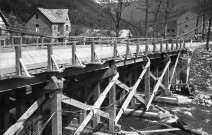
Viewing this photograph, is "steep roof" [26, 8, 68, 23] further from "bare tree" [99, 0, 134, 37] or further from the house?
"bare tree" [99, 0, 134, 37]

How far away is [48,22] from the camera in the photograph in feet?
172

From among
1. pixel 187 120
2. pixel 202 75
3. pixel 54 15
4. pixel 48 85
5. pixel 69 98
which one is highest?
pixel 54 15

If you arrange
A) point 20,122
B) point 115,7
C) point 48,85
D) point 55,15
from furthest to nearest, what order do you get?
point 55,15 < point 115,7 < point 48,85 < point 20,122

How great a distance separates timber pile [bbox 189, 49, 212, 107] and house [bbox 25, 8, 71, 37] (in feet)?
89.7

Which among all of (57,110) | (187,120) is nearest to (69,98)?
(57,110)

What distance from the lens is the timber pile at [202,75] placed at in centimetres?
2208

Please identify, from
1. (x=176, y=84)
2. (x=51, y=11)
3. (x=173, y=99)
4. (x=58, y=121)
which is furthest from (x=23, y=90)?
(x=51, y=11)

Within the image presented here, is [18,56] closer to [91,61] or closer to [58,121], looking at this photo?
[58,121]

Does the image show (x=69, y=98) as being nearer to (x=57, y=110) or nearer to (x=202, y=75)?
(x=57, y=110)

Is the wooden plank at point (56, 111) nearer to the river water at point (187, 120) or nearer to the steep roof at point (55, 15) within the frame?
the river water at point (187, 120)

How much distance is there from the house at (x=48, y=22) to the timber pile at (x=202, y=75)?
89.7 ft

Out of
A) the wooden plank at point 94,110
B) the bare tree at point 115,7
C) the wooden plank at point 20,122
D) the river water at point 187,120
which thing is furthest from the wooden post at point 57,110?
the bare tree at point 115,7

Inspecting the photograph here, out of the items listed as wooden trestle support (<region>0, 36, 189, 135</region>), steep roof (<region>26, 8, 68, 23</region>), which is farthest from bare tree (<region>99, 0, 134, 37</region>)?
steep roof (<region>26, 8, 68, 23</region>)

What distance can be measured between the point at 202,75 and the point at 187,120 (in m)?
10.1
